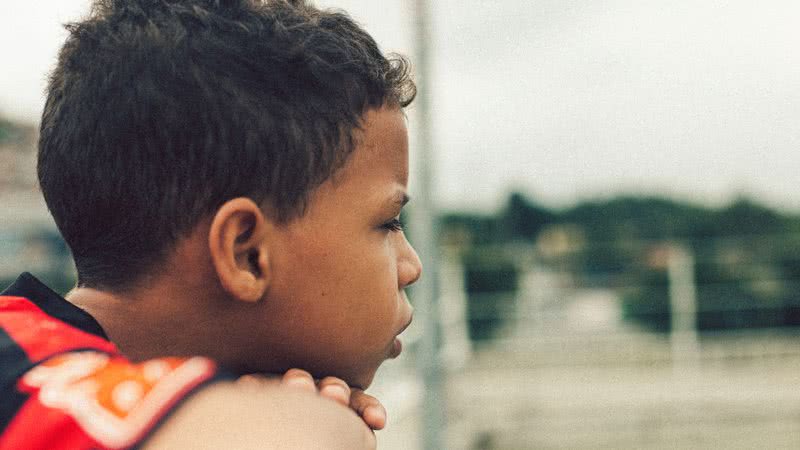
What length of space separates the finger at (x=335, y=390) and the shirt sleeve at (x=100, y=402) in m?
0.18

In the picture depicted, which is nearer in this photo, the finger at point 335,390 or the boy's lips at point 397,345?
the finger at point 335,390

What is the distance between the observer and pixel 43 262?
3500 mm

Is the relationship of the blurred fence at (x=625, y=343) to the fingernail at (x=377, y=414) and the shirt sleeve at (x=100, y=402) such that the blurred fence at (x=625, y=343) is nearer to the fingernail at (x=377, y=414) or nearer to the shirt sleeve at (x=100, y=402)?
the fingernail at (x=377, y=414)

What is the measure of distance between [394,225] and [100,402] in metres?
0.39

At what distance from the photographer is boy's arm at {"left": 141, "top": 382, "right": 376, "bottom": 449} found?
1.98ft

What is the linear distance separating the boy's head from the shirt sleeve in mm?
184

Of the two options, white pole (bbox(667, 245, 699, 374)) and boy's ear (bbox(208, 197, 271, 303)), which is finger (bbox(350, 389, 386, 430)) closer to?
boy's ear (bbox(208, 197, 271, 303))

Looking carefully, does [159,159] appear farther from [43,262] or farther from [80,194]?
[43,262]

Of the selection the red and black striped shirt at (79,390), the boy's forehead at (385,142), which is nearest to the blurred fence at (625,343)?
the boy's forehead at (385,142)

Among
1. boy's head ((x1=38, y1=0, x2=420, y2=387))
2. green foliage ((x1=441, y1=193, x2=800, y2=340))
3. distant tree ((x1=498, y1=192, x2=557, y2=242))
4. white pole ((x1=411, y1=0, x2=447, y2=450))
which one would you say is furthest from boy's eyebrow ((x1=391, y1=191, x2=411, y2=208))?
distant tree ((x1=498, y1=192, x2=557, y2=242))

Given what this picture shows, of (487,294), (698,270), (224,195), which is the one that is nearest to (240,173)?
(224,195)

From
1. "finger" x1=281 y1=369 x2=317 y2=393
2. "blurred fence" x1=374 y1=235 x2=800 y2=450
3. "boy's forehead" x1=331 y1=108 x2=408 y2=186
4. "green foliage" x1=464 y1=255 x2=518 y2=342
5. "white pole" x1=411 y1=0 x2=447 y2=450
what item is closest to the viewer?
"finger" x1=281 y1=369 x2=317 y2=393

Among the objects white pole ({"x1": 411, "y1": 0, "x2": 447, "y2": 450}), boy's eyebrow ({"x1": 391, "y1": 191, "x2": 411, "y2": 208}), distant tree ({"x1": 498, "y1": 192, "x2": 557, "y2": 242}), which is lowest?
distant tree ({"x1": 498, "y1": 192, "x2": 557, "y2": 242})

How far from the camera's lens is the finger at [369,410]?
0.84 metres
